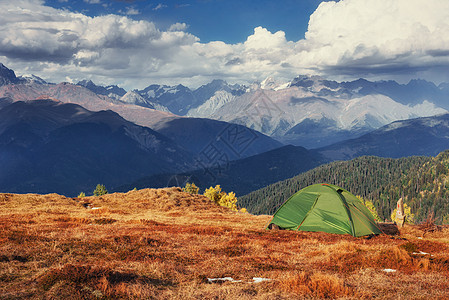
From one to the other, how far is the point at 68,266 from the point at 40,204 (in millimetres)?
37830

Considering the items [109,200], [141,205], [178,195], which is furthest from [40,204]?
[178,195]

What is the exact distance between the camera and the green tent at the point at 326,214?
28.5 meters

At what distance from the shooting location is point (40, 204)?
44531 mm

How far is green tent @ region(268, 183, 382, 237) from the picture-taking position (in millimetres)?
28500

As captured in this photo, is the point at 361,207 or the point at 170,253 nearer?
the point at 170,253

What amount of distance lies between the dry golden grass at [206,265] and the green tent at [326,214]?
1790 millimetres

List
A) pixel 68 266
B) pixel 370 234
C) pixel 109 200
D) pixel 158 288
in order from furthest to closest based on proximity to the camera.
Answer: pixel 109 200, pixel 370 234, pixel 68 266, pixel 158 288

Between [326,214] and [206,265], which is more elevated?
[326,214]

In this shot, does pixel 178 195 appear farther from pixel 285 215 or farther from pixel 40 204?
pixel 285 215

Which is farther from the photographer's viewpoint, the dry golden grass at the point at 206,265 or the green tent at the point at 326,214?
the green tent at the point at 326,214

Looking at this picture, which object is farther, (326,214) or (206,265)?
(326,214)

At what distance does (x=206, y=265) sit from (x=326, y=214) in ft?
56.5

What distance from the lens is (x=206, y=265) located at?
16.0 metres

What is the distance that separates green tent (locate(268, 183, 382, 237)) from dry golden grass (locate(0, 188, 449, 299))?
1790mm
